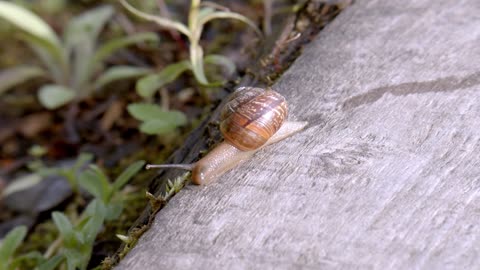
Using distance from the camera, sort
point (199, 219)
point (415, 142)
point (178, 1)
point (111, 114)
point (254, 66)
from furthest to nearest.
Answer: point (178, 1) → point (111, 114) → point (254, 66) → point (415, 142) → point (199, 219)

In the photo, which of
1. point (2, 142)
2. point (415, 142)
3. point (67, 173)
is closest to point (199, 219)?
point (415, 142)

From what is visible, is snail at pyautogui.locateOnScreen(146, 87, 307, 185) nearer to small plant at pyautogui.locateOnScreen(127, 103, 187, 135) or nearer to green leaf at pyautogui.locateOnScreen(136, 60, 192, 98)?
small plant at pyautogui.locateOnScreen(127, 103, 187, 135)

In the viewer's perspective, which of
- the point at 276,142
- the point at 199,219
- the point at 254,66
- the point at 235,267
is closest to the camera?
the point at 235,267

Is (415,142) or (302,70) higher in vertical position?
(302,70)

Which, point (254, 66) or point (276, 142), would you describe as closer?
point (276, 142)

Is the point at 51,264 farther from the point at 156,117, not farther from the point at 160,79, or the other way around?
the point at 160,79

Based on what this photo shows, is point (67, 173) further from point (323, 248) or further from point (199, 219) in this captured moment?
point (323, 248)
